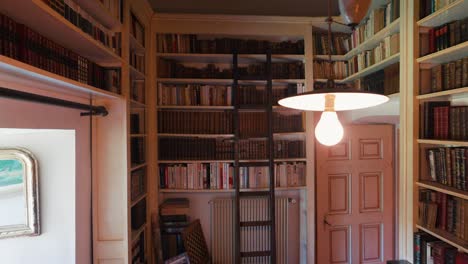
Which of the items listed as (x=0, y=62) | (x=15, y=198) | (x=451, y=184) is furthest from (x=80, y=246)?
(x=451, y=184)

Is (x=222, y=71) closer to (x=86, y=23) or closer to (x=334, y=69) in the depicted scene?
(x=334, y=69)

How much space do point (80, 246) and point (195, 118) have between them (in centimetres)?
141

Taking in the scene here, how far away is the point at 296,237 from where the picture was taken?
108 inches

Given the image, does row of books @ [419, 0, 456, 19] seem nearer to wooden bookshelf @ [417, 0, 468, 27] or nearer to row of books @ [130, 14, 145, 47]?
wooden bookshelf @ [417, 0, 468, 27]

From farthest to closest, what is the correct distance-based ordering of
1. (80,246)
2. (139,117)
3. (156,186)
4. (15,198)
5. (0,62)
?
(156,186), (139,117), (80,246), (15,198), (0,62)

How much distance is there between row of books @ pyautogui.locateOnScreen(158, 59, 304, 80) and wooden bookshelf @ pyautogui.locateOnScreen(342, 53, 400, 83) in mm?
485

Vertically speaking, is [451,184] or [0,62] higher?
[0,62]

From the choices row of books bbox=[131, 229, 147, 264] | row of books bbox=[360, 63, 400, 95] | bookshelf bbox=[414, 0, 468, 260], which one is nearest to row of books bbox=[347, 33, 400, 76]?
row of books bbox=[360, 63, 400, 95]

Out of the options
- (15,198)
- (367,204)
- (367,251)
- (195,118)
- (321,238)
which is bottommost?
(367,251)

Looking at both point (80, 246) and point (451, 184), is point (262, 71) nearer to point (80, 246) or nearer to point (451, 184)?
point (451, 184)

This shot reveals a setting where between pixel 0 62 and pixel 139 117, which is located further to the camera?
pixel 139 117

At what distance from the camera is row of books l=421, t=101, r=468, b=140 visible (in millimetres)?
1393

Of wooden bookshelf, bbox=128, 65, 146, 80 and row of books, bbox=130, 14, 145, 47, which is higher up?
row of books, bbox=130, 14, 145, 47

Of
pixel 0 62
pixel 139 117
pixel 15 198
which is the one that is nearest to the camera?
pixel 0 62
